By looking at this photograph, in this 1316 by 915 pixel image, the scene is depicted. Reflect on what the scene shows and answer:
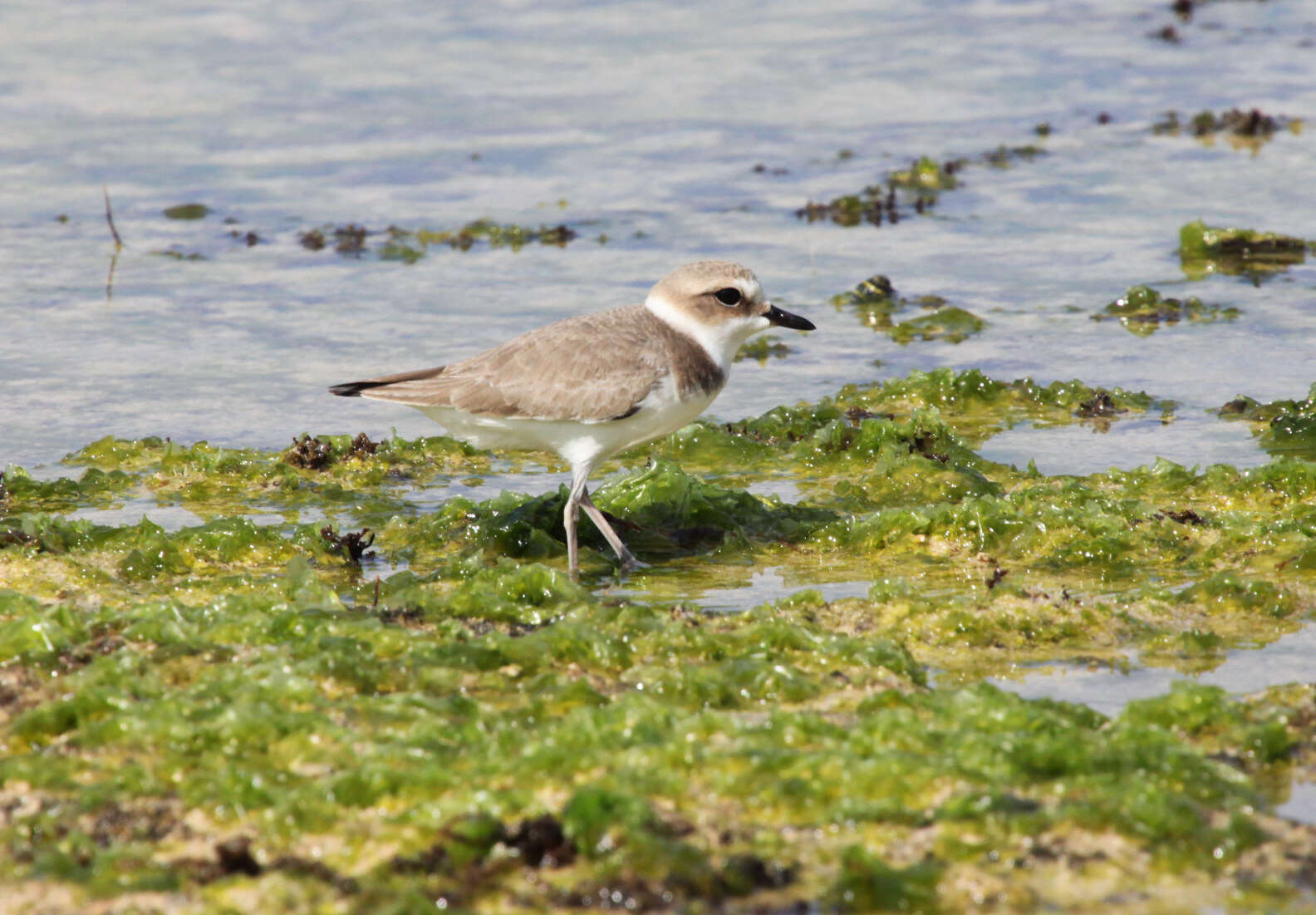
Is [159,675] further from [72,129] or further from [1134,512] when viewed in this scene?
[72,129]

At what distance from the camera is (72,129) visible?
53.2ft

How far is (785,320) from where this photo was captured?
8.16m

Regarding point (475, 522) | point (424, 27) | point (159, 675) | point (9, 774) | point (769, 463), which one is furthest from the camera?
point (424, 27)

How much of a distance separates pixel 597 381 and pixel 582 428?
24 centimetres

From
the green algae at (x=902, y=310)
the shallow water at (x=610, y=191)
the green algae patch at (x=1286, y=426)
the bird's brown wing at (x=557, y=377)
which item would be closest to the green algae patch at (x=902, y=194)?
the shallow water at (x=610, y=191)

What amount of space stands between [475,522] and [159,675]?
8.42 ft

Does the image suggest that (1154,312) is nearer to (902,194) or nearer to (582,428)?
(902,194)

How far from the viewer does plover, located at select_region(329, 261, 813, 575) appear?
745cm

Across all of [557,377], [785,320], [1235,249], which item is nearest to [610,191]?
[1235,249]

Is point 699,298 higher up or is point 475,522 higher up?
point 699,298

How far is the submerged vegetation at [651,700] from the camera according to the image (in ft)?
13.9

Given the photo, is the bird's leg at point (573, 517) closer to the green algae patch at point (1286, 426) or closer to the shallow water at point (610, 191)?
the shallow water at point (610, 191)

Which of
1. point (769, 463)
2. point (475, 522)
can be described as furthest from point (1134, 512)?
point (475, 522)

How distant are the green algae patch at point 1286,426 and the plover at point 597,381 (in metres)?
3.30
